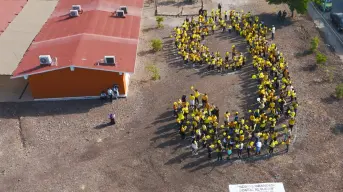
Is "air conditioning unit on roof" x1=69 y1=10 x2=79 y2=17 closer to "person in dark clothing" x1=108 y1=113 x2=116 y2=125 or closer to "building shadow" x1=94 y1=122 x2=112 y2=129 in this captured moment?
"person in dark clothing" x1=108 y1=113 x2=116 y2=125

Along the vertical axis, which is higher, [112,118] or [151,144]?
[112,118]

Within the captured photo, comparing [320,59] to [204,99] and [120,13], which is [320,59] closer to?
[204,99]

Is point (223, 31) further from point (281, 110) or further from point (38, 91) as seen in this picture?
point (38, 91)

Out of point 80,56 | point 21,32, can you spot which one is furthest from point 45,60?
point 21,32

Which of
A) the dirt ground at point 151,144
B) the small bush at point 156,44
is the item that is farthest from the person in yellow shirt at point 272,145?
the small bush at point 156,44

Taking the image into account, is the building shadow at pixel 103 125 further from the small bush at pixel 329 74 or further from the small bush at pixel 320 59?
the small bush at pixel 320 59

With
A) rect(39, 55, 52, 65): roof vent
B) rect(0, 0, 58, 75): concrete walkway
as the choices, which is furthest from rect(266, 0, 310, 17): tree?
rect(39, 55, 52, 65): roof vent
